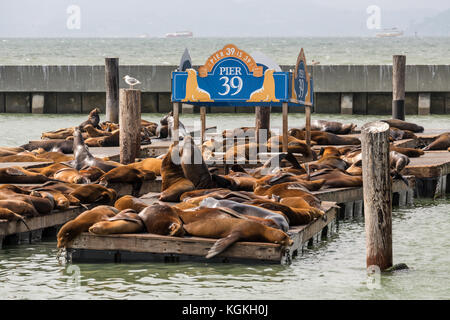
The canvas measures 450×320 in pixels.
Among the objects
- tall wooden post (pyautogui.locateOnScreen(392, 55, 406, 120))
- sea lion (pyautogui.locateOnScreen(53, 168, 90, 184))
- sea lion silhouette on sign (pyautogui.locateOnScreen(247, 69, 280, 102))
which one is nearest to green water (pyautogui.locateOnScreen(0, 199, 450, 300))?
sea lion (pyautogui.locateOnScreen(53, 168, 90, 184))

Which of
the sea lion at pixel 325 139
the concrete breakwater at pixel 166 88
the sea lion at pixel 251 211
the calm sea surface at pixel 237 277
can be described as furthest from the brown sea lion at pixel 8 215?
the concrete breakwater at pixel 166 88

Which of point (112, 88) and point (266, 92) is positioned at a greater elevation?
point (266, 92)

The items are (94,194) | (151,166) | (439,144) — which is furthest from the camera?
(439,144)

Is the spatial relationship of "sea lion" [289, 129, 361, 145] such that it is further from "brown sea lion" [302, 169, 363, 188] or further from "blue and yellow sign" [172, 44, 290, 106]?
"brown sea lion" [302, 169, 363, 188]

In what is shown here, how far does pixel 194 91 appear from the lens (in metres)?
13.6

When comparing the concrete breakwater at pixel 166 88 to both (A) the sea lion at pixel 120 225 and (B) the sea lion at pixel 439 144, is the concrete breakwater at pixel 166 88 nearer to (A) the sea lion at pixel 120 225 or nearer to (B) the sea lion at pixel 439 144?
(B) the sea lion at pixel 439 144

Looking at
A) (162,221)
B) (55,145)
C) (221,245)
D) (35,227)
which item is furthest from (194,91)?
(221,245)

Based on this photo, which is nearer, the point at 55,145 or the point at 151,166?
the point at 151,166

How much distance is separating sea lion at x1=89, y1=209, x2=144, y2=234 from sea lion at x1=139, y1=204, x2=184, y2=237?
0.23ft

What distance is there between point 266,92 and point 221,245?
5.50 meters

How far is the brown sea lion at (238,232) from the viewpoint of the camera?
8.34 m

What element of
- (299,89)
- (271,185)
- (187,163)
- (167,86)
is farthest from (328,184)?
(167,86)

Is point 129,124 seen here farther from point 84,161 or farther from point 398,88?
point 398,88

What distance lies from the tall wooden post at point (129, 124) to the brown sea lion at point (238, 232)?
5.57 metres
